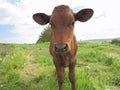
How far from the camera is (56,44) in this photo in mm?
6348

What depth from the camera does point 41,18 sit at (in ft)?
25.4

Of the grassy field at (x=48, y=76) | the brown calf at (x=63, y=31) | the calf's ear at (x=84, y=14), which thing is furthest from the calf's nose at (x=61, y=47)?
the grassy field at (x=48, y=76)

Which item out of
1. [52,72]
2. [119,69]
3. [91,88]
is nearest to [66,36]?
[91,88]

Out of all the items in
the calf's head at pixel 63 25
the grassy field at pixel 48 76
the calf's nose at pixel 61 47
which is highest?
the calf's head at pixel 63 25

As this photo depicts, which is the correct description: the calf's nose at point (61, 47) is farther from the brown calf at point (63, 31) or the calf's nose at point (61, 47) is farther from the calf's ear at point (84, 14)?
the calf's ear at point (84, 14)

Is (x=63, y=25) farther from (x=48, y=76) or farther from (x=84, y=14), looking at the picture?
(x=48, y=76)

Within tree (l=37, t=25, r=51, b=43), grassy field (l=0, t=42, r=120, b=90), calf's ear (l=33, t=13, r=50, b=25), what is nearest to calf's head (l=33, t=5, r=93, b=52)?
calf's ear (l=33, t=13, r=50, b=25)

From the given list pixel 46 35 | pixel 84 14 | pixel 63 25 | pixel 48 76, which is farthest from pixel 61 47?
pixel 46 35

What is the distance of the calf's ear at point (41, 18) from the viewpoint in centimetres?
769

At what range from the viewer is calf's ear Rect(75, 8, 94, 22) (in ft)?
24.9

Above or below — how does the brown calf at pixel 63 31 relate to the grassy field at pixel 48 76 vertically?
above

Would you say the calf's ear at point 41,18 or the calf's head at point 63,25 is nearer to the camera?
the calf's head at point 63,25

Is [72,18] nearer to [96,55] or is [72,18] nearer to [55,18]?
[55,18]

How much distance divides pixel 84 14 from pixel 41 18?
1.04m
